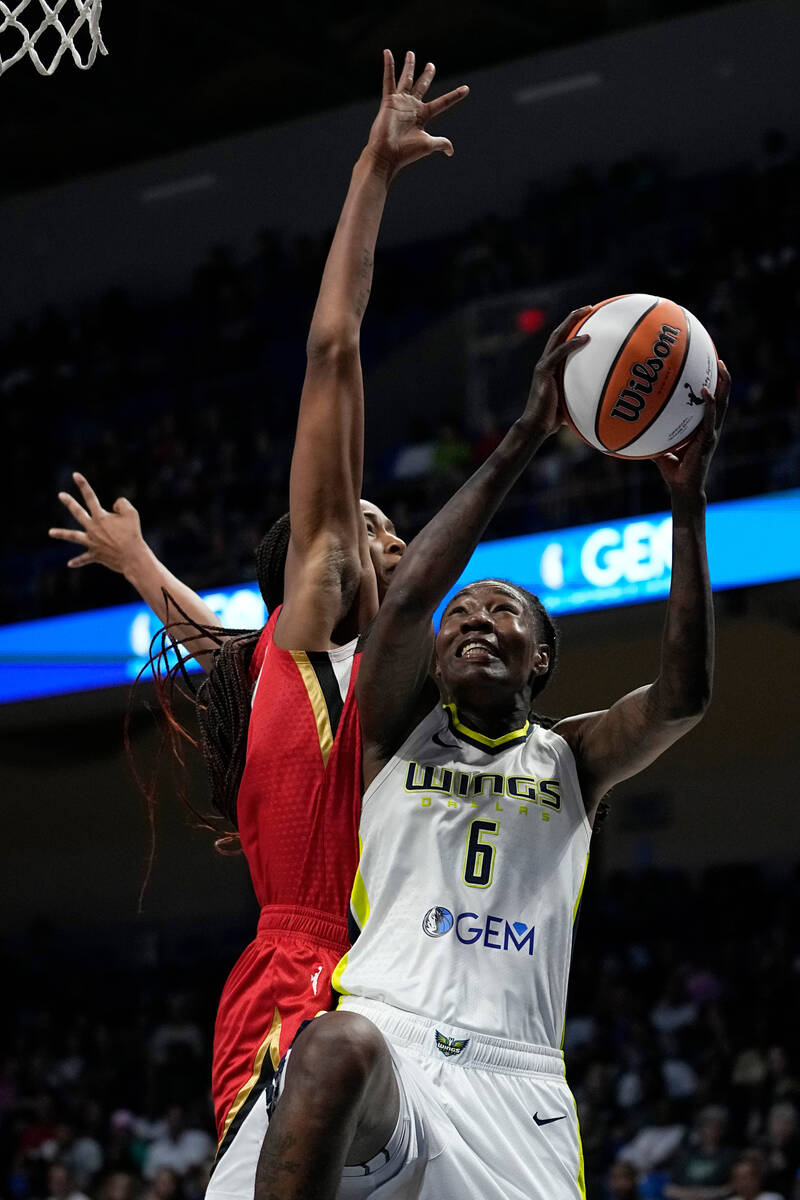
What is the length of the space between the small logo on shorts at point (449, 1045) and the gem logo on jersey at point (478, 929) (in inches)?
6.6

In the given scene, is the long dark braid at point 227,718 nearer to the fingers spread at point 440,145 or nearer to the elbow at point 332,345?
the elbow at point 332,345

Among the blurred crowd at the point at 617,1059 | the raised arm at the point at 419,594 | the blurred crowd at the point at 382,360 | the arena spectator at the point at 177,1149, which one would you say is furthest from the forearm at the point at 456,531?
the arena spectator at the point at 177,1149

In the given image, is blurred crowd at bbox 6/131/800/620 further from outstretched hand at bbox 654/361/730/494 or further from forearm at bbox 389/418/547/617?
forearm at bbox 389/418/547/617

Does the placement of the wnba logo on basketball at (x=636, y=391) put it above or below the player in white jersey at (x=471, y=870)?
above

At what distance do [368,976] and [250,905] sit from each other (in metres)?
12.8

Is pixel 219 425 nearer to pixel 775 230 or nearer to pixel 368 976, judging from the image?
pixel 775 230

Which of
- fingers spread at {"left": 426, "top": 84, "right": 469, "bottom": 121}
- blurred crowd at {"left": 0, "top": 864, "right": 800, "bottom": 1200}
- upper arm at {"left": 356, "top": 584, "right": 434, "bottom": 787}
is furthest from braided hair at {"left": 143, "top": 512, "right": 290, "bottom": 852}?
blurred crowd at {"left": 0, "top": 864, "right": 800, "bottom": 1200}

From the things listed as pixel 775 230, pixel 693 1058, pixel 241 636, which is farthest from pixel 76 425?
pixel 241 636

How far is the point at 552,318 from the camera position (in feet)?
44.7

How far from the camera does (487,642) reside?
3.23 meters

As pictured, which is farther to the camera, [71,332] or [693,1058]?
[71,332]

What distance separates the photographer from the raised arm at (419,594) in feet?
9.86

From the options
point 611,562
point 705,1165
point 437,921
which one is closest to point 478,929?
point 437,921

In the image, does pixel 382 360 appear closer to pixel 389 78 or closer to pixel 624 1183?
pixel 624 1183
